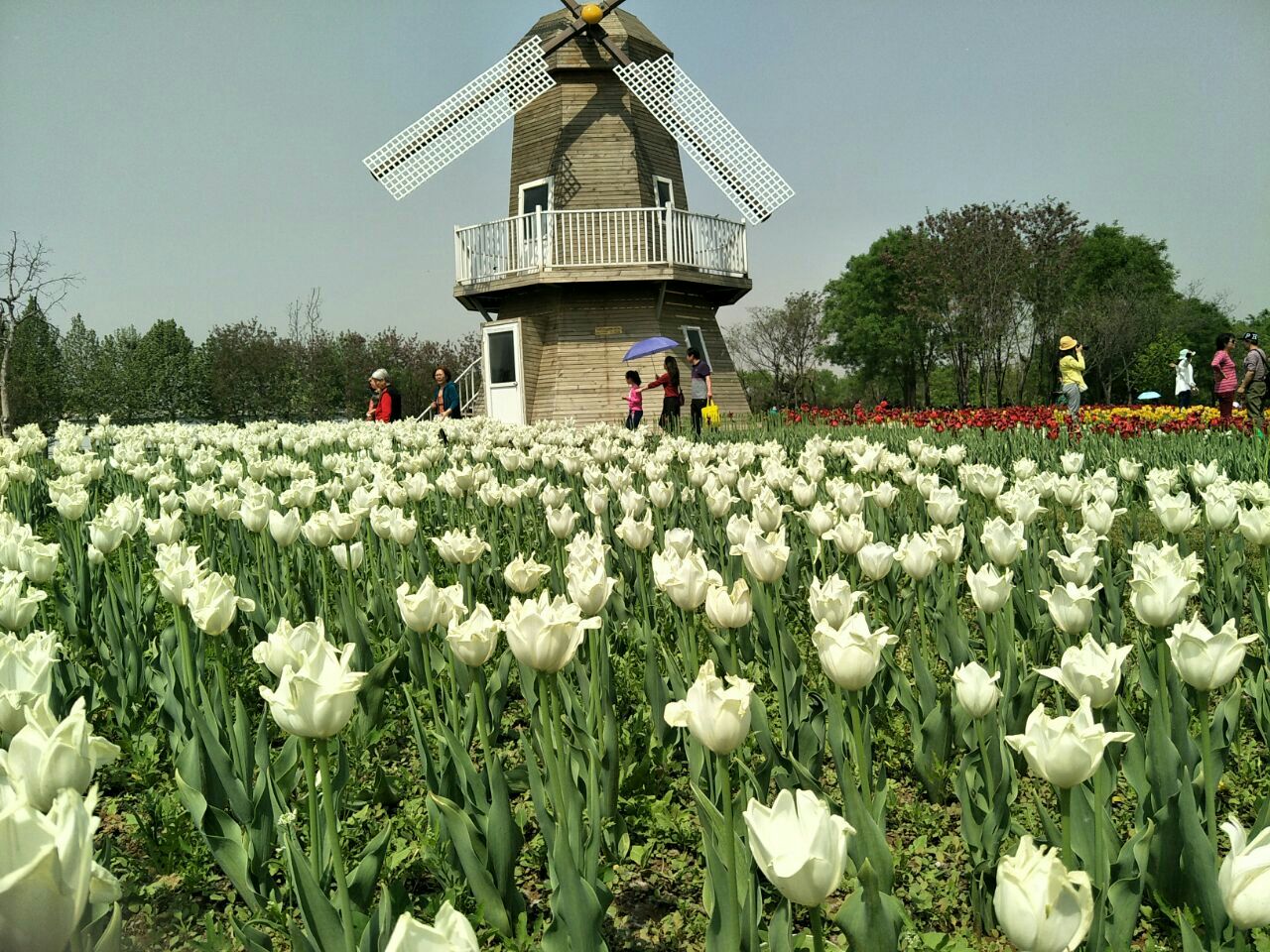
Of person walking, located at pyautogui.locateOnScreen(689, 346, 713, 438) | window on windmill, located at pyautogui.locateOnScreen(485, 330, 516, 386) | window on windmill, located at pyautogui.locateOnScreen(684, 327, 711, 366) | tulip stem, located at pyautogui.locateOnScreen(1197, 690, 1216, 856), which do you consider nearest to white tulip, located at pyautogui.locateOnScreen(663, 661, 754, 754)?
tulip stem, located at pyautogui.locateOnScreen(1197, 690, 1216, 856)

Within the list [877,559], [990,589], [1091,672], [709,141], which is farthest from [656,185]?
[1091,672]

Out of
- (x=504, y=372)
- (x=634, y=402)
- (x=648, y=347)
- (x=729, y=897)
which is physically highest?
(x=648, y=347)

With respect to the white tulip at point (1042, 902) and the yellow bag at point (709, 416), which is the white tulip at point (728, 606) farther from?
the yellow bag at point (709, 416)

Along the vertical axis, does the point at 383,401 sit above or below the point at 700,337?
below

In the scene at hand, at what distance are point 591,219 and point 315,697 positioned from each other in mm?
19298

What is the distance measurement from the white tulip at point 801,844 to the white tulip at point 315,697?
2.83ft

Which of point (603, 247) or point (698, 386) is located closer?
point (698, 386)

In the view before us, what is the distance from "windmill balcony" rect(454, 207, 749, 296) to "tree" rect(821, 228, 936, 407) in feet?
106

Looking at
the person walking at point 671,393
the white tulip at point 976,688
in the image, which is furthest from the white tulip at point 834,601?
the person walking at point 671,393

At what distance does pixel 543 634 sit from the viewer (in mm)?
2023

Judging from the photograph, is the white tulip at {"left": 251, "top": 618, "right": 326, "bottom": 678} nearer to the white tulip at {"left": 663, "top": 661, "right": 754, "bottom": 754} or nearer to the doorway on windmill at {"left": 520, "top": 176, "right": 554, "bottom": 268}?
the white tulip at {"left": 663, "top": 661, "right": 754, "bottom": 754}

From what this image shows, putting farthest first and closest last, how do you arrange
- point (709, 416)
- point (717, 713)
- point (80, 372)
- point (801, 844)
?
point (80, 372) < point (709, 416) < point (717, 713) < point (801, 844)

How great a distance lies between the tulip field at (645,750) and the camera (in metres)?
1.49

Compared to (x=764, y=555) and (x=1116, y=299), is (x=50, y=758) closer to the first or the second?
(x=764, y=555)
